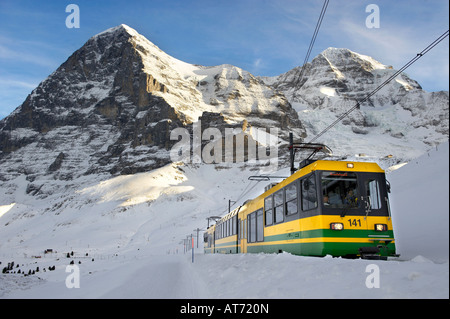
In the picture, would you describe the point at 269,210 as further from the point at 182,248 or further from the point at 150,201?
the point at 150,201

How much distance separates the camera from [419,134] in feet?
633

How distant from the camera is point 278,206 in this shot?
13.8m

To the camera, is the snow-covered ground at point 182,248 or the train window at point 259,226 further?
the train window at point 259,226

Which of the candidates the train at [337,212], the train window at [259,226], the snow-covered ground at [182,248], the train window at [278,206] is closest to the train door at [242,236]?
the snow-covered ground at [182,248]

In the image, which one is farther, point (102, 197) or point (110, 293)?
point (102, 197)

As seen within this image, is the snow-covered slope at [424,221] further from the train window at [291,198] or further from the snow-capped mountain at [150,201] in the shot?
the train window at [291,198]

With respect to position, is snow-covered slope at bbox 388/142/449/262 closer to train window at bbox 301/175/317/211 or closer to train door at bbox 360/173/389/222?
train door at bbox 360/173/389/222

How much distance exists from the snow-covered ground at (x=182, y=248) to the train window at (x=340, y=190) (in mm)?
2252

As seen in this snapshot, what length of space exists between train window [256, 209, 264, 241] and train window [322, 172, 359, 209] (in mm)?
5427

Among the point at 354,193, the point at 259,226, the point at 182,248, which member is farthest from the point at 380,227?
the point at 182,248

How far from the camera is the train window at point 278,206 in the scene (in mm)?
13422
